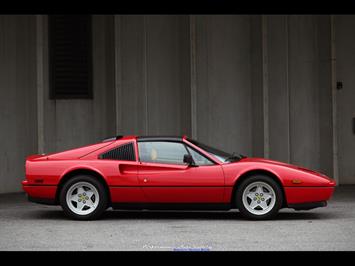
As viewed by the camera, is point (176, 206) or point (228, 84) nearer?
point (176, 206)

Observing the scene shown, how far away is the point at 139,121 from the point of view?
15.3 meters

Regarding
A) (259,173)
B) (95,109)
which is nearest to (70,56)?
(95,109)

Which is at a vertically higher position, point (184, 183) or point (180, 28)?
point (180, 28)

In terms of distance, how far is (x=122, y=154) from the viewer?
418 inches

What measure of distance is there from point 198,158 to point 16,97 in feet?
17.4

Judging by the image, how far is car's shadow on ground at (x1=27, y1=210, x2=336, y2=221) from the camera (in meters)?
10.7

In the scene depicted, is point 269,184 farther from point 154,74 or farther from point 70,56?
point 70,56

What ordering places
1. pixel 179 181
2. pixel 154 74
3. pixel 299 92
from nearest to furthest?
pixel 179 181 < pixel 154 74 < pixel 299 92

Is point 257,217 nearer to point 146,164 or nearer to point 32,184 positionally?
point 146,164

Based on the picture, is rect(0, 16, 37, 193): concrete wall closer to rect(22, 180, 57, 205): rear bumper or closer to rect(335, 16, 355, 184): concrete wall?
rect(22, 180, 57, 205): rear bumper

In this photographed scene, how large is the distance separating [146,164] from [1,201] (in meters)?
3.96
